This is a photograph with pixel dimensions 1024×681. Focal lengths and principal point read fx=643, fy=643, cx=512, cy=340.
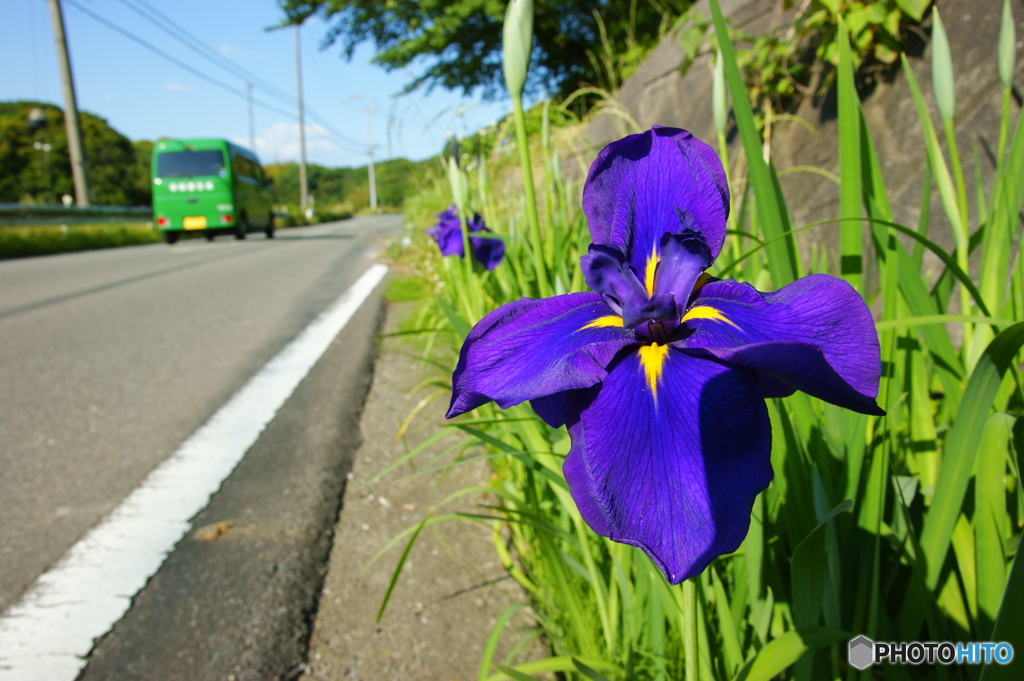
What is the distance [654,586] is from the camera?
2.70ft

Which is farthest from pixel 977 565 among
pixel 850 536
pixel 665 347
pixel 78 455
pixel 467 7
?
pixel 467 7

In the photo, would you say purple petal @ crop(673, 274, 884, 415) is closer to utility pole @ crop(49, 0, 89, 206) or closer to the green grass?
the green grass

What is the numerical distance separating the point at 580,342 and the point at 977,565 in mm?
578

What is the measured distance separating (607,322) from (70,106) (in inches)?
763

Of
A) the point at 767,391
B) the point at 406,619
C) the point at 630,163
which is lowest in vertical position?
the point at 406,619

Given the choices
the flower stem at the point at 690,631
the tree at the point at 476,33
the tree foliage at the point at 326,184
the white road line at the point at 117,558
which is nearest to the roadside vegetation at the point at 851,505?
the flower stem at the point at 690,631

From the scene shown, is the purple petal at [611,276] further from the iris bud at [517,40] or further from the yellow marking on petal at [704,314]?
the iris bud at [517,40]

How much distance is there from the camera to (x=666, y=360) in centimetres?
55

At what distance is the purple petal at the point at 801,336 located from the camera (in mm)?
432

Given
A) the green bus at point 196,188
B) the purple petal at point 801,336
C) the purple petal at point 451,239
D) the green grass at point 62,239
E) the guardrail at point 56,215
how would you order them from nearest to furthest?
1. the purple petal at point 801,336
2. the purple petal at point 451,239
3. the green grass at point 62,239
4. the guardrail at point 56,215
5. the green bus at point 196,188

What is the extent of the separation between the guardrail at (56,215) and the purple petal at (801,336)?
1501cm

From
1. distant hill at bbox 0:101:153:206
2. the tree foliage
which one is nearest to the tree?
distant hill at bbox 0:101:153:206

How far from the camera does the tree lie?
12023mm

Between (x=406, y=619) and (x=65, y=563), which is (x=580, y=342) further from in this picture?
(x=65, y=563)
